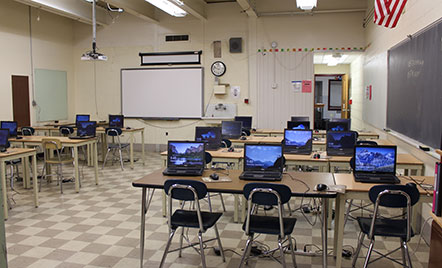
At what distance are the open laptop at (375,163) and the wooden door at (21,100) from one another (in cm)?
834

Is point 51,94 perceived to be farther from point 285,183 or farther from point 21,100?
point 285,183

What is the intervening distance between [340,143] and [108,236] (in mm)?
3140

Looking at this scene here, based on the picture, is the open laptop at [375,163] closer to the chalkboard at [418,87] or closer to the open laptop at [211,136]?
the chalkboard at [418,87]

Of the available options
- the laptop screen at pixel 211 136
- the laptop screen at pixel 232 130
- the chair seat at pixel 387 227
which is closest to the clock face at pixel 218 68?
the laptop screen at pixel 232 130

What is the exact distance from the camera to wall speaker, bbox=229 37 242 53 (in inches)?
388

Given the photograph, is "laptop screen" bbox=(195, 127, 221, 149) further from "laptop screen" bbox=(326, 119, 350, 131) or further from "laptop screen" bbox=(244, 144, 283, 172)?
"laptop screen" bbox=(326, 119, 350, 131)

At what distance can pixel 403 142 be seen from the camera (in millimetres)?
5246

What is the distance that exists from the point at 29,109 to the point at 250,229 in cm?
828

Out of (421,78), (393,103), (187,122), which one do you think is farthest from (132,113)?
(421,78)

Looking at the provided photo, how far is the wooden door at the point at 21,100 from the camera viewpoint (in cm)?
916

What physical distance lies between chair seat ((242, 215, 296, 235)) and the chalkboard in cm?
182

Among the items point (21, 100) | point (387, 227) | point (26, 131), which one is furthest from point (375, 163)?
point (21, 100)

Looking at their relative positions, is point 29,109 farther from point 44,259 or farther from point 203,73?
point 44,259

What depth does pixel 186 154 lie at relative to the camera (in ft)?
13.0
